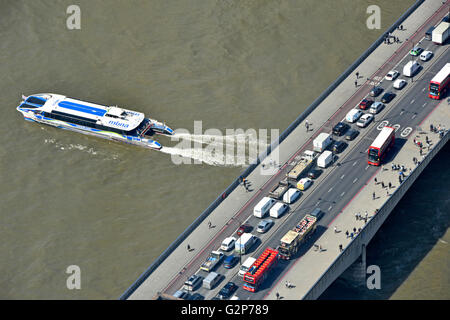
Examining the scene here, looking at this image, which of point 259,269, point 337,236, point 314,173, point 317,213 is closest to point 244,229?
point 259,269

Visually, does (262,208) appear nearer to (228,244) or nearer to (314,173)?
(228,244)

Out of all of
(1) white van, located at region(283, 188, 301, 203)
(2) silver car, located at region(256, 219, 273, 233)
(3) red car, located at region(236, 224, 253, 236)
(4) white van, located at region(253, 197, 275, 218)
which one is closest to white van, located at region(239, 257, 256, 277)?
(3) red car, located at region(236, 224, 253, 236)

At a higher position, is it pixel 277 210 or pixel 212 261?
pixel 277 210

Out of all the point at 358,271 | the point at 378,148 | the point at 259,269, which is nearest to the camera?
the point at 259,269

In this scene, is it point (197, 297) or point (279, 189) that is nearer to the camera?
point (197, 297)

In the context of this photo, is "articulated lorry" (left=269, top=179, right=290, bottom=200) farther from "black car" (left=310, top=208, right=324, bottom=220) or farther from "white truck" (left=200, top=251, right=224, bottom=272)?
"white truck" (left=200, top=251, right=224, bottom=272)
